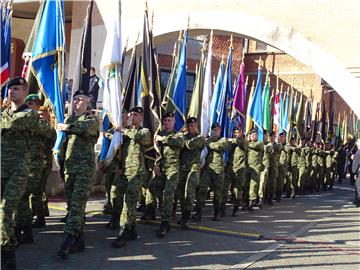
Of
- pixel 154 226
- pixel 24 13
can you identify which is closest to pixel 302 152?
pixel 154 226

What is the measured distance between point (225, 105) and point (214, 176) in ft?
7.98

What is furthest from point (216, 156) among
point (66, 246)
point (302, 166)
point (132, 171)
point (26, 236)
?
point (302, 166)

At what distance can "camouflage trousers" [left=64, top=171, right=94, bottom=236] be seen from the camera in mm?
5398

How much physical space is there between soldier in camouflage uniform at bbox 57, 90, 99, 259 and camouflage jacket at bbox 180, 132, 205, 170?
2334 mm

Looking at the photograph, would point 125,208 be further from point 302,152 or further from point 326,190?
point 326,190

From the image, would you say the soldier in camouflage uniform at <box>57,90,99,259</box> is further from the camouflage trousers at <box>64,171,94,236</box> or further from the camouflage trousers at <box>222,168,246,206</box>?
the camouflage trousers at <box>222,168,246,206</box>

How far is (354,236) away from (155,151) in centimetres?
368

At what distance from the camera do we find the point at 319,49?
459 inches

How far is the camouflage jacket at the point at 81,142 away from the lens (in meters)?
5.59

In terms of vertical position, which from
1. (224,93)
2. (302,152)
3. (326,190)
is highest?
(224,93)

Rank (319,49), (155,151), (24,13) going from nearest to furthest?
(155,151)
(319,49)
(24,13)

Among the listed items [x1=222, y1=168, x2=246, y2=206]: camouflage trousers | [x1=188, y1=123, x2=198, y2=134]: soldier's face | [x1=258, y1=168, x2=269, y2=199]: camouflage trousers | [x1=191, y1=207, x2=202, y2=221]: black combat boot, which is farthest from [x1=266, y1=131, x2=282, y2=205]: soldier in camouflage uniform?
[x1=188, y1=123, x2=198, y2=134]: soldier's face

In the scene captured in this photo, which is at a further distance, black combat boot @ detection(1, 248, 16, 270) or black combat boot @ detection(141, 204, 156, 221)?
black combat boot @ detection(141, 204, 156, 221)

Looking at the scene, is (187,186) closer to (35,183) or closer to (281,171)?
(35,183)
